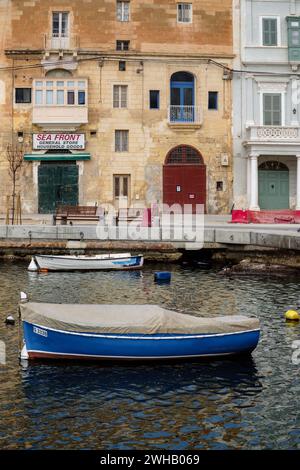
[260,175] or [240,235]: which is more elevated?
[260,175]

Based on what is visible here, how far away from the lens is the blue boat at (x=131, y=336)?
48.6ft

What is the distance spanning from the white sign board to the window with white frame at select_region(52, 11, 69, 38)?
22.2ft

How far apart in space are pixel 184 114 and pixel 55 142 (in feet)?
28.7

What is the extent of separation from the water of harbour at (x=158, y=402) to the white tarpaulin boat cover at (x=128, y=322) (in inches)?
31.9

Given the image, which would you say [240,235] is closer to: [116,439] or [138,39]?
[138,39]

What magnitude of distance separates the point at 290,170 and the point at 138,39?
13304 millimetres

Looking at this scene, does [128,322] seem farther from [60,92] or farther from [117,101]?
[117,101]

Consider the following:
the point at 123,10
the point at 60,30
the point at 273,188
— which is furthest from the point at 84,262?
the point at 123,10

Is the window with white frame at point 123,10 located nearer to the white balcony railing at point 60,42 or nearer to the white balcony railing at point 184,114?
the white balcony railing at point 60,42
